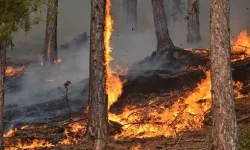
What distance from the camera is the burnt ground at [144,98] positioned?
10047 mm

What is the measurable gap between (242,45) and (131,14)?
1505cm

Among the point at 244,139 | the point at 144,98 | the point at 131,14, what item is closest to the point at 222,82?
the point at 244,139

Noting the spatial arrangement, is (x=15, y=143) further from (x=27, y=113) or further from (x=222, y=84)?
(x=222, y=84)

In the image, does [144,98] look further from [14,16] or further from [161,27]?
[14,16]

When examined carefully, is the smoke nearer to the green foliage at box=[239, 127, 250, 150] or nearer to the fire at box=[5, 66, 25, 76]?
the fire at box=[5, 66, 25, 76]

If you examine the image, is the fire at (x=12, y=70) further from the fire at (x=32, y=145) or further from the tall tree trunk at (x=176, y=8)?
the tall tree trunk at (x=176, y=8)

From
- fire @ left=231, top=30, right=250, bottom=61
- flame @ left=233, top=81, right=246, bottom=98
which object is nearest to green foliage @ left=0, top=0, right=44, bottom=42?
flame @ left=233, top=81, right=246, bottom=98

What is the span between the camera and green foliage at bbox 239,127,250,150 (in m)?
7.66

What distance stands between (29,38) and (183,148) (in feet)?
126

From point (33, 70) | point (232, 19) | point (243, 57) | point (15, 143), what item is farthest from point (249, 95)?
point (232, 19)

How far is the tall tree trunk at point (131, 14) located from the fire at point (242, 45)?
1403 cm

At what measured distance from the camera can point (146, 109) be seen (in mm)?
11883

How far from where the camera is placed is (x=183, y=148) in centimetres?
833

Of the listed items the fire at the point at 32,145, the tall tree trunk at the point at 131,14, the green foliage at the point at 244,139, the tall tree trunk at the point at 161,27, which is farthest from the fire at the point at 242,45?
the tall tree trunk at the point at 131,14
